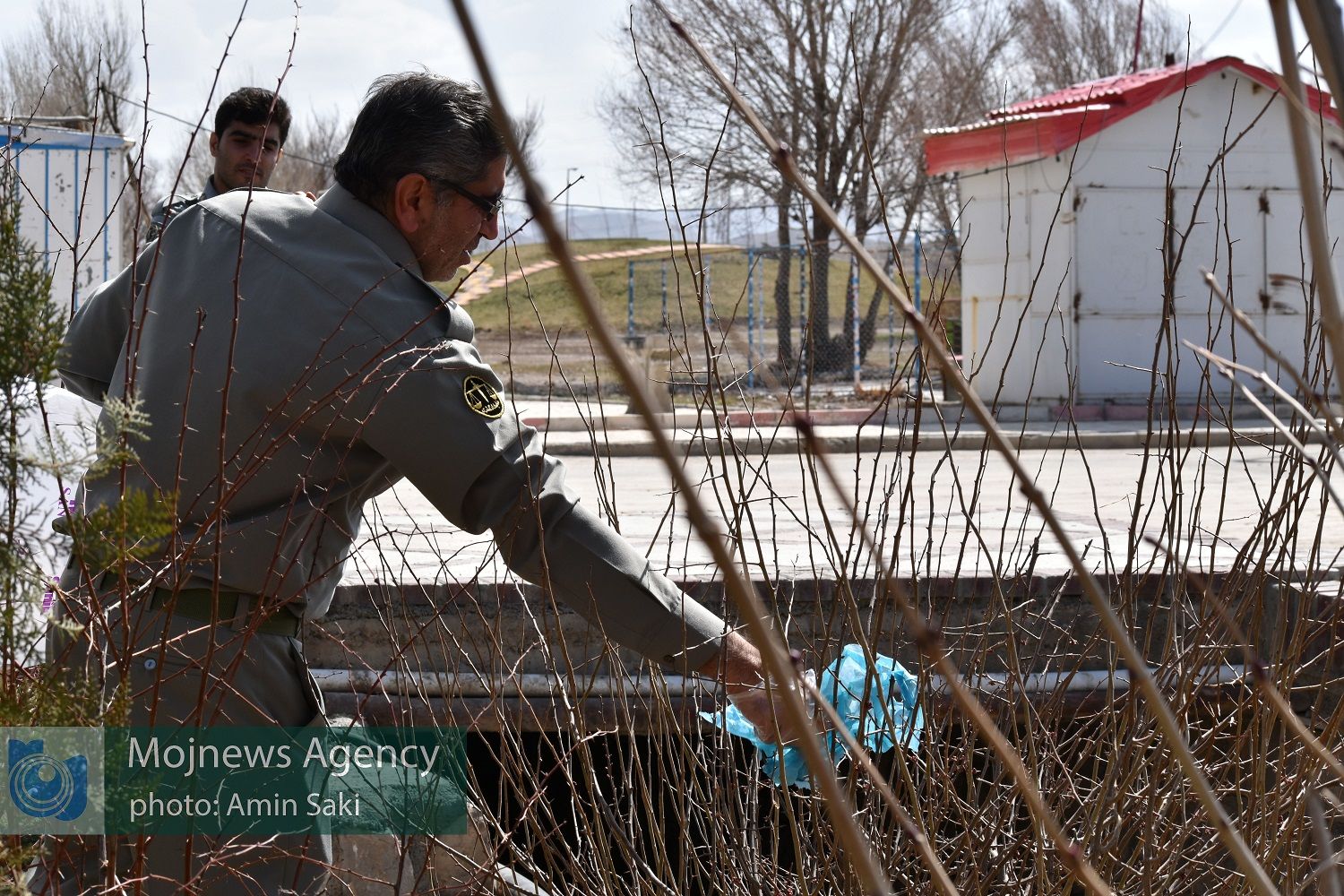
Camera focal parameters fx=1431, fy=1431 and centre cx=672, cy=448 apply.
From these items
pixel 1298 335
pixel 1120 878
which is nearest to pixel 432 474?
pixel 1120 878

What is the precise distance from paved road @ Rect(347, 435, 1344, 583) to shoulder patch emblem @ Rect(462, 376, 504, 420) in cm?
24

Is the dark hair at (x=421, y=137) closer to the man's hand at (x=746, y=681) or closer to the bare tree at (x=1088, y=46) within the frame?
the man's hand at (x=746, y=681)

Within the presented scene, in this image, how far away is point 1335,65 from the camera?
0.82m

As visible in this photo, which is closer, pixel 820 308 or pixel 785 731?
pixel 785 731

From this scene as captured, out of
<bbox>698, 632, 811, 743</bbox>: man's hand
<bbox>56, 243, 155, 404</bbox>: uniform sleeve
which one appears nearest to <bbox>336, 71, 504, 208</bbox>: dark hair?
<bbox>56, 243, 155, 404</bbox>: uniform sleeve

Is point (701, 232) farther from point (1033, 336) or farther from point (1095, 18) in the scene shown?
point (1095, 18)

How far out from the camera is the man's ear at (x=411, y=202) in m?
2.61

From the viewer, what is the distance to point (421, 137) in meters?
2.61

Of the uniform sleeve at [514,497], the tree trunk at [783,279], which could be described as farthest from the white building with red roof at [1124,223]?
the uniform sleeve at [514,497]

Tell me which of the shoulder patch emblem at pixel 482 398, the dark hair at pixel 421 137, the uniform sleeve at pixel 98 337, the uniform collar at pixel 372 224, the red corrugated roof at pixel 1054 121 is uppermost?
the red corrugated roof at pixel 1054 121

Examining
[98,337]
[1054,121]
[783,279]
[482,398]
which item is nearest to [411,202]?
[482,398]

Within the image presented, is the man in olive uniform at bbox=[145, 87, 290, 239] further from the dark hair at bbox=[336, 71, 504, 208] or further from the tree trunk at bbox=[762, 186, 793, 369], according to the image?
the tree trunk at bbox=[762, 186, 793, 369]

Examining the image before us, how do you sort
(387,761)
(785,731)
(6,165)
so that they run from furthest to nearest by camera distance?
(387,761) → (785,731) → (6,165)

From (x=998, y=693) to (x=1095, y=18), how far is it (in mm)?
36764
